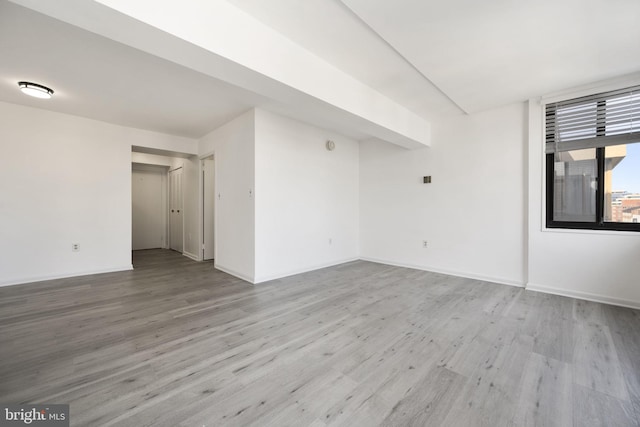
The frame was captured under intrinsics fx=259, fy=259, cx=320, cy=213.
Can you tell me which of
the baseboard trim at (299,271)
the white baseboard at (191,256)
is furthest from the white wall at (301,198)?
the white baseboard at (191,256)

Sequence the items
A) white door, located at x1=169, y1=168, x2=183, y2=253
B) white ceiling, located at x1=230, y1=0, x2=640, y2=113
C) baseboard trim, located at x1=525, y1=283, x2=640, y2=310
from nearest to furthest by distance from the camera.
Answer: white ceiling, located at x1=230, y1=0, x2=640, y2=113, baseboard trim, located at x1=525, y1=283, x2=640, y2=310, white door, located at x1=169, y1=168, x2=183, y2=253

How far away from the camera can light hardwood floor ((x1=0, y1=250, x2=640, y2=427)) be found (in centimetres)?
142

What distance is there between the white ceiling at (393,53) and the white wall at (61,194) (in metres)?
0.45

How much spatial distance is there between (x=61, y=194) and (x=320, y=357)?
4.74 m

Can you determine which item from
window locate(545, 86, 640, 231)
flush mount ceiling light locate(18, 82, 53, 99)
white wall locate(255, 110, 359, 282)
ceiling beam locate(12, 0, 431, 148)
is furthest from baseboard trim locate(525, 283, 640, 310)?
flush mount ceiling light locate(18, 82, 53, 99)

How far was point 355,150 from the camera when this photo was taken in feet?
18.2

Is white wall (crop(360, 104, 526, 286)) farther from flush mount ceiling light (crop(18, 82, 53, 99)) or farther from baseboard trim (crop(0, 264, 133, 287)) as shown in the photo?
flush mount ceiling light (crop(18, 82, 53, 99))

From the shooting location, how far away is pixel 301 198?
174 inches

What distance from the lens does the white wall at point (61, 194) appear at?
3.67 m

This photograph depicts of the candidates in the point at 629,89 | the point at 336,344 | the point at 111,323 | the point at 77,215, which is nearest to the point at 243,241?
the point at 111,323

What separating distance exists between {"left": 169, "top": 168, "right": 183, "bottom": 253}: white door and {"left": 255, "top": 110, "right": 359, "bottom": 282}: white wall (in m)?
3.61

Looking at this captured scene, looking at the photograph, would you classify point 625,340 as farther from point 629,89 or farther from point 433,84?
point 433,84

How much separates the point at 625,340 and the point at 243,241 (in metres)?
4.23

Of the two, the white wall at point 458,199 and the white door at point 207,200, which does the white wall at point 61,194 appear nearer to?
the white door at point 207,200
